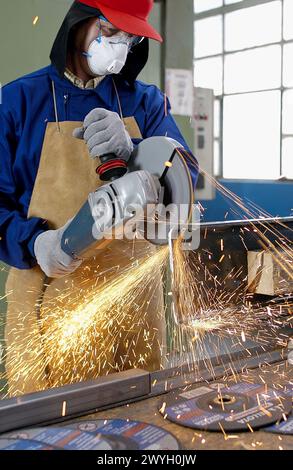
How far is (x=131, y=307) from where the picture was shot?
67.0 inches

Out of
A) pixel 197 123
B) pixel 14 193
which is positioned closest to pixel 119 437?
pixel 14 193

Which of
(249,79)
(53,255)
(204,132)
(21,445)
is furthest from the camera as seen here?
(249,79)

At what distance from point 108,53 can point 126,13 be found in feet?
0.36

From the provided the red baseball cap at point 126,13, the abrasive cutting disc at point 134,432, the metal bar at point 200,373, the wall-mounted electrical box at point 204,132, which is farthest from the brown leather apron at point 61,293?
the wall-mounted electrical box at point 204,132

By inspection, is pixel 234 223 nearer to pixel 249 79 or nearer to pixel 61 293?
pixel 61 293

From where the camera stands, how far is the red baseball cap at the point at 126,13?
4.99 feet

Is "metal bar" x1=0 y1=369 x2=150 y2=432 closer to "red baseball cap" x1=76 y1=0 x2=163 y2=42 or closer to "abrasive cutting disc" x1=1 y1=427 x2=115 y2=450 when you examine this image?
"abrasive cutting disc" x1=1 y1=427 x2=115 y2=450

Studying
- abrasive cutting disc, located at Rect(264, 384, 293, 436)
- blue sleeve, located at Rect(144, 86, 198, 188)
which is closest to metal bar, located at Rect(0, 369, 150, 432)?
abrasive cutting disc, located at Rect(264, 384, 293, 436)

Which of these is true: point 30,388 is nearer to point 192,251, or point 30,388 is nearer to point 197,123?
point 192,251

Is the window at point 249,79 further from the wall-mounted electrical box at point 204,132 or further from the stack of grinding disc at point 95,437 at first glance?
the stack of grinding disc at point 95,437

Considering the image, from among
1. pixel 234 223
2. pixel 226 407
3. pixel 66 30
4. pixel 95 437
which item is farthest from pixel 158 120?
pixel 95 437

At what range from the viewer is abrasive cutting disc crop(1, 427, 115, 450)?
0.95m

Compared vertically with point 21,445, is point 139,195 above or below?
above

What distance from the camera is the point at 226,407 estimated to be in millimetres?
1123
